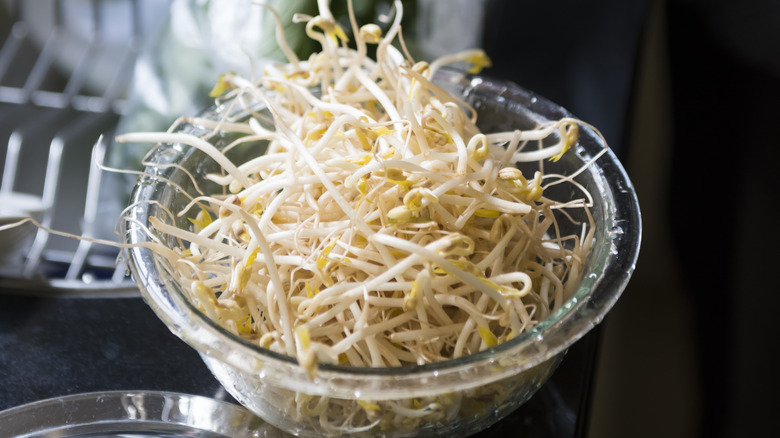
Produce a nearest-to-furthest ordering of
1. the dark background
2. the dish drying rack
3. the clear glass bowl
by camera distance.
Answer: the clear glass bowl → the dark background → the dish drying rack

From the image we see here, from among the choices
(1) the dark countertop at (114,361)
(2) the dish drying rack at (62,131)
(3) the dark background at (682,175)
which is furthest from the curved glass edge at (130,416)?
(3) the dark background at (682,175)

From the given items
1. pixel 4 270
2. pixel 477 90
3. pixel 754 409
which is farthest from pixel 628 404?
pixel 4 270

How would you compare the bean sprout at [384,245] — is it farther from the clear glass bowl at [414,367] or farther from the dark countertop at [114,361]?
the dark countertop at [114,361]

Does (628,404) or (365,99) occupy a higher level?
(365,99)

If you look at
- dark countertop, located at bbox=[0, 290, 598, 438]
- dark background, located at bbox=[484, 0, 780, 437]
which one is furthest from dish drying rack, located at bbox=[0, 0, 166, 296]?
dark background, located at bbox=[484, 0, 780, 437]

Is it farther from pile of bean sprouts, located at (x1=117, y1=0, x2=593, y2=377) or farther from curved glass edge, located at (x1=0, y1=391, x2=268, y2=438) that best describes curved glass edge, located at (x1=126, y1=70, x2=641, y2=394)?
curved glass edge, located at (x1=0, y1=391, x2=268, y2=438)

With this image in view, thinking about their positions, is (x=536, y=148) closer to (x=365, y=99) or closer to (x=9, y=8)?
(x=365, y=99)
